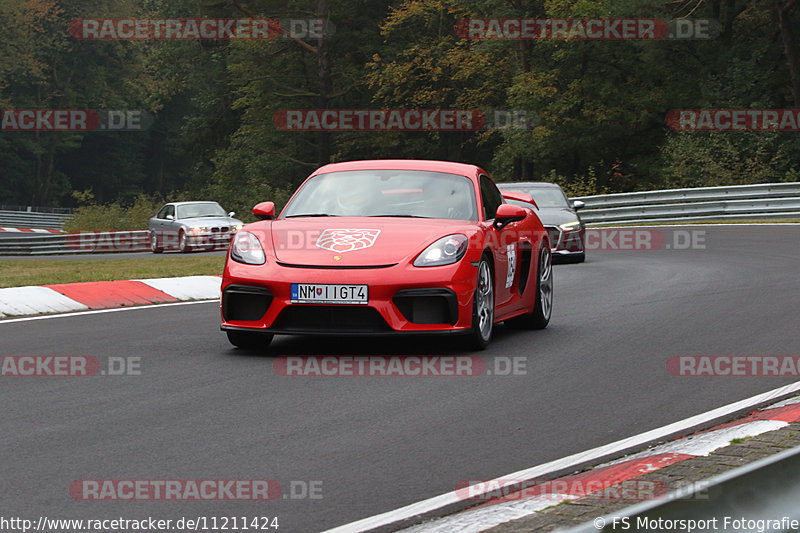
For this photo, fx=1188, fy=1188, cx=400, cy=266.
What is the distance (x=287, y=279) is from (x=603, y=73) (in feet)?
121

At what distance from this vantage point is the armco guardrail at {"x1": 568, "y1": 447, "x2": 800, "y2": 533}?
232 cm

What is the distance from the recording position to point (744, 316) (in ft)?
36.3

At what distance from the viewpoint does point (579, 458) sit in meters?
5.41

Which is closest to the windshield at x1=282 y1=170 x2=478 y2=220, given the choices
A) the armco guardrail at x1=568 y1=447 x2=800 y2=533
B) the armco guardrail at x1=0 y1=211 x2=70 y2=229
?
the armco guardrail at x1=568 y1=447 x2=800 y2=533

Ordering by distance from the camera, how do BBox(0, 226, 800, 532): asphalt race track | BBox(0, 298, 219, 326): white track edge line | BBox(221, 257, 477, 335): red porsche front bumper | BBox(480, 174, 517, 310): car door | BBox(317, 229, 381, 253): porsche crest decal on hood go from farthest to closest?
1. BBox(0, 298, 219, 326): white track edge line
2. BBox(480, 174, 517, 310): car door
3. BBox(317, 229, 381, 253): porsche crest decal on hood
4. BBox(221, 257, 477, 335): red porsche front bumper
5. BBox(0, 226, 800, 532): asphalt race track

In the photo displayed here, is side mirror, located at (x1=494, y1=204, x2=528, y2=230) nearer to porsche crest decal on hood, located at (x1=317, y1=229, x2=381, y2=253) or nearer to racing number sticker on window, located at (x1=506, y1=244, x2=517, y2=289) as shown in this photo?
racing number sticker on window, located at (x1=506, y1=244, x2=517, y2=289)

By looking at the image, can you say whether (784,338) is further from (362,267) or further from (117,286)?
(117,286)

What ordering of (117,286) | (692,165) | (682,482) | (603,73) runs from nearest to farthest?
1. (682,482)
2. (117,286)
3. (692,165)
4. (603,73)

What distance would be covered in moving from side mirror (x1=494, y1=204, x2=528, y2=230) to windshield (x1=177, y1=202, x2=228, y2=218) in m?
24.6

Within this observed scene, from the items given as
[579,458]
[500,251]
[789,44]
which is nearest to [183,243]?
[789,44]

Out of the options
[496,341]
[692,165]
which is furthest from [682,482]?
[692,165]

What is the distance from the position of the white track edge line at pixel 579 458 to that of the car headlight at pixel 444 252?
2.46 meters

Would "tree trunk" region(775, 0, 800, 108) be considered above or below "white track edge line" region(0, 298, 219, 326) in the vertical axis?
above

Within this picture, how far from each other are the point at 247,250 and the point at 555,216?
12.1 metres
